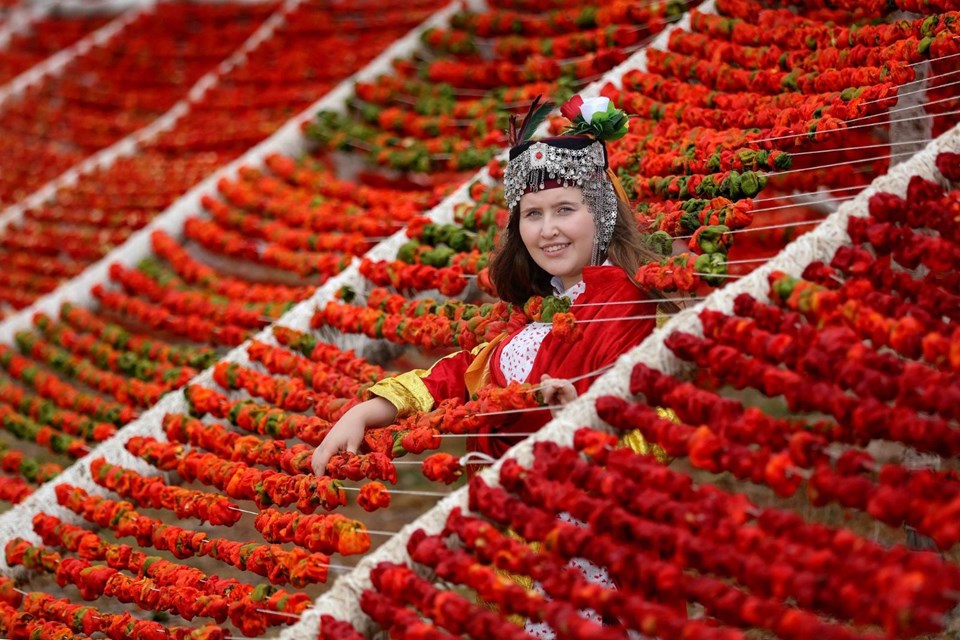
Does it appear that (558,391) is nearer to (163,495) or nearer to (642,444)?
(642,444)

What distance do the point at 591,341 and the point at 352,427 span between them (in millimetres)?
583

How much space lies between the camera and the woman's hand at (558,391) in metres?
2.45

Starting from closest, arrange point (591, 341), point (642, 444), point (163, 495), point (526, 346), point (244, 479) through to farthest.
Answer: point (642, 444) < point (591, 341) < point (526, 346) < point (244, 479) < point (163, 495)

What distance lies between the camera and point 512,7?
518 cm

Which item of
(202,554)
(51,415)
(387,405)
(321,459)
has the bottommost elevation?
(202,554)

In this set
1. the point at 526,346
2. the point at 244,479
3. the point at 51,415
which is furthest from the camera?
the point at 51,415

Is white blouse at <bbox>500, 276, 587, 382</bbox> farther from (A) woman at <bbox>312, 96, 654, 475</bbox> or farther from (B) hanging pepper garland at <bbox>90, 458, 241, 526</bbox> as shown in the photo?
(B) hanging pepper garland at <bbox>90, 458, 241, 526</bbox>

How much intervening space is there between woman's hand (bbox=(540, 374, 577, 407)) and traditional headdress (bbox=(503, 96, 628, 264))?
38cm

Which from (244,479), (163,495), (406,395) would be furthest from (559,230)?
(163,495)

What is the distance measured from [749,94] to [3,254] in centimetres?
375

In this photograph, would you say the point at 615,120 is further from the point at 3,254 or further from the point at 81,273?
the point at 3,254

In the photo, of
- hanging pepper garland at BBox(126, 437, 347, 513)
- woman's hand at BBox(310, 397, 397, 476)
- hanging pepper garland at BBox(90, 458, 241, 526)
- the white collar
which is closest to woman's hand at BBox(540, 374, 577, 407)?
the white collar

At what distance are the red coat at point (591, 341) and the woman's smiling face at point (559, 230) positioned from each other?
50 millimetres

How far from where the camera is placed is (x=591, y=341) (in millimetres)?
2594
